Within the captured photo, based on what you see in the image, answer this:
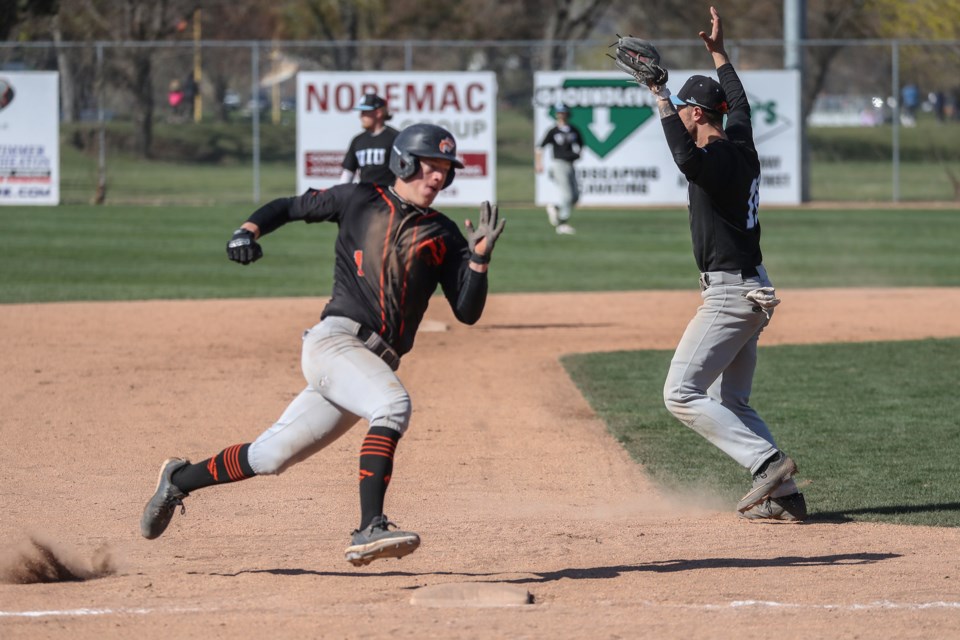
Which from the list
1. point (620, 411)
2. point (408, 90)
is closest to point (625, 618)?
point (620, 411)

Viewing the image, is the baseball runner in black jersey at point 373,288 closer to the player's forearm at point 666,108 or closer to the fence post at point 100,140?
the player's forearm at point 666,108

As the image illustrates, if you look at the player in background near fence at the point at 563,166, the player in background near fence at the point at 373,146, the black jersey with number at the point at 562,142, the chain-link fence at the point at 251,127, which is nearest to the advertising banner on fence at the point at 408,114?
the chain-link fence at the point at 251,127

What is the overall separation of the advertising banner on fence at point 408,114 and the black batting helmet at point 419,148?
19.1m

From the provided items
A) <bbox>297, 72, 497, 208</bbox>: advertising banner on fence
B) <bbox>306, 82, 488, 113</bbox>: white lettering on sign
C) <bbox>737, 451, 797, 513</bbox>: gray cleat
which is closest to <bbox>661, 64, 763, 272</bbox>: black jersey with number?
<bbox>737, 451, 797, 513</bbox>: gray cleat

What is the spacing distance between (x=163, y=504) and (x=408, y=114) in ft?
63.9

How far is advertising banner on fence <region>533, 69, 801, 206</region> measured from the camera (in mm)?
25094

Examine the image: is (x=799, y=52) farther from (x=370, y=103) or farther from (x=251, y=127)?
(x=370, y=103)

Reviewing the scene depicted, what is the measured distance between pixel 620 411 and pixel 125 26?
30.9 metres

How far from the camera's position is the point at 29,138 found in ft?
80.8

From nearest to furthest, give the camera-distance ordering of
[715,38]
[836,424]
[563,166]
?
1. [715,38]
2. [836,424]
3. [563,166]

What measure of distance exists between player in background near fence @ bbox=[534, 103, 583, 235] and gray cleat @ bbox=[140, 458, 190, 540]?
54.7 feet

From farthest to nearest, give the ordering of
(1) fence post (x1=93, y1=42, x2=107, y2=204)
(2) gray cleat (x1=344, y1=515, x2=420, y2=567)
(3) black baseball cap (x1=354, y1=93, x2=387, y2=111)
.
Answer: (1) fence post (x1=93, y1=42, x2=107, y2=204) → (3) black baseball cap (x1=354, y1=93, x2=387, y2=111) → (2) gray cleat (x1=344, y1=515, x2=420, y2=567)

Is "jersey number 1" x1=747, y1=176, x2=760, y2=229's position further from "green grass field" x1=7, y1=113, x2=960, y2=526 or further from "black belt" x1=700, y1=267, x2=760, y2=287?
"green grass field" x1=7, y1=113, x2=960, y2=526

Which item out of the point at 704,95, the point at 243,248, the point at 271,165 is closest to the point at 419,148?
the point at 243,248
